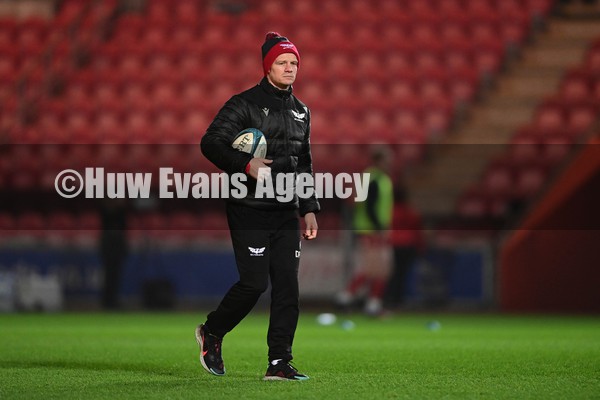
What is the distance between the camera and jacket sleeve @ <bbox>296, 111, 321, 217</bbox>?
620cm

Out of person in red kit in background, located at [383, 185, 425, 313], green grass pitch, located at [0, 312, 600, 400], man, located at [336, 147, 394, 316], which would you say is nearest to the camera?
green grass pitch, located at [0, 312, 600, 400]

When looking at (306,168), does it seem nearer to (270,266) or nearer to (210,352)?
(270,266)

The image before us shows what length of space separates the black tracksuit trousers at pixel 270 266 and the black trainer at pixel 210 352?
0.21 metres

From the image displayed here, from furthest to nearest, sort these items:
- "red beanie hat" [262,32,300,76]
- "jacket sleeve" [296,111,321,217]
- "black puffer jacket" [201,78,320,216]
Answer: "jacket sleeve" [296,111,321,217] → "red beanie hat" [262,32,300,76] → "black puffer jacket" [201,78,320,216]

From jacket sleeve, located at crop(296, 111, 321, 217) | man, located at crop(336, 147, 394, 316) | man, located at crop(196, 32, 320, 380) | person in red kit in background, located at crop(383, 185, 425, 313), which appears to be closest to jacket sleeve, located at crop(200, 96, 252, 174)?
man, located at crop(196, 32, 320, 380)

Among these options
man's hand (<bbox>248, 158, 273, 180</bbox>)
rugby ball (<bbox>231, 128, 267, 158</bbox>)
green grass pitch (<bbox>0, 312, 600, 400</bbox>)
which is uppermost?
rugby ball (<bbox>231, 128, 267, 158</bbox>)

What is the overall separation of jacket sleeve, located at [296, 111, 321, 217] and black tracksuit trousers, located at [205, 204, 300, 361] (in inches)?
7.5

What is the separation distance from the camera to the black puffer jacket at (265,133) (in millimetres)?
5930

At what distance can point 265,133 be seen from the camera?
19.8 feet

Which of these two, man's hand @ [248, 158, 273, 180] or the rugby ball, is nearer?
man's hand @ [248, 158, 273, 180]

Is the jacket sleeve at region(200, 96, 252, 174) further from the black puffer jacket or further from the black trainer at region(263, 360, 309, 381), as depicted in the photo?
the black trainer at region(263, 360, 309, 381)

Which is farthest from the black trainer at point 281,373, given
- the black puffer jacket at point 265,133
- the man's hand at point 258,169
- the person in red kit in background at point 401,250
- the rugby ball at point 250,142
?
the person in red kit in background at point 401,250

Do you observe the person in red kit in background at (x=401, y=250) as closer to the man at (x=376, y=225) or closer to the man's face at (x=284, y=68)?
the man at (x=376, y=225)

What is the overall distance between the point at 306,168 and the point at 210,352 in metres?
1.22
